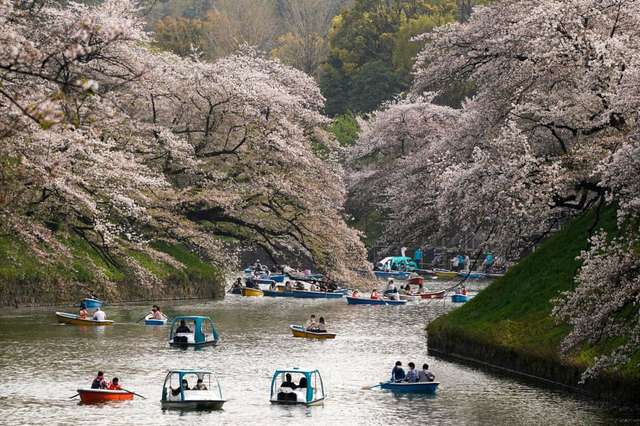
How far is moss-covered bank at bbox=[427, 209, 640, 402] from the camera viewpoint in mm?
36312

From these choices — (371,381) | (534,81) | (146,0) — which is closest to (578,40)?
(534,81)

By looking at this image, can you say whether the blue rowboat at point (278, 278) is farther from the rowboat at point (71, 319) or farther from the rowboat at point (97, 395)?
the rowboat at point (97, 395)

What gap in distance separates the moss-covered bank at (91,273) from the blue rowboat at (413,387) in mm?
24277

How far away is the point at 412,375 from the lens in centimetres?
3841

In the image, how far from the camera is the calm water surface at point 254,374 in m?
33.6

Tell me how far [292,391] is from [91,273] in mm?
30071

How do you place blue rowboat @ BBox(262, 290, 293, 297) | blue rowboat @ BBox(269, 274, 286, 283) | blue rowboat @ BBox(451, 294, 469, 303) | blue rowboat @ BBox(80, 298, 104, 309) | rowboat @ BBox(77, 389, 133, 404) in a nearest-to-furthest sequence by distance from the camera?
rowboat @ BBox(77, 389, 133, 404)
blue rowboat @ BBox(80, 298, 104, 309)
blue rowboat @ BBox(451, 294, 469, 303)
blue rowboat @ BBox(262, 290, 293, 297)
blue rowboat @ BBox(269, 274, 286, 283)

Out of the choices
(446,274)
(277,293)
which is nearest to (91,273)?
(277,293)

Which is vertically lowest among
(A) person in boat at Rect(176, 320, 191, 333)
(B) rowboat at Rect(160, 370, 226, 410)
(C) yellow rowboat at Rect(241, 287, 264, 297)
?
(B) rowboat at Rect(160, 370, 226, 410)

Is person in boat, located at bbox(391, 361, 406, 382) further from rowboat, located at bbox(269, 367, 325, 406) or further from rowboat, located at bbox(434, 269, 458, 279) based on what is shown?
rowboat, located at bbox(434, 269, 458, 279)

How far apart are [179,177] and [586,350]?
4314 centimetres

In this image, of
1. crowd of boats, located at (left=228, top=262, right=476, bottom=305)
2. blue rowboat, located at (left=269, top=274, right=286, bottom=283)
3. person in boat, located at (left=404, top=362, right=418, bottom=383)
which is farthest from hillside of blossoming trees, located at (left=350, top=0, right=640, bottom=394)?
blue rowboat, located at (left=269, top=274, right=286, bottom=283)

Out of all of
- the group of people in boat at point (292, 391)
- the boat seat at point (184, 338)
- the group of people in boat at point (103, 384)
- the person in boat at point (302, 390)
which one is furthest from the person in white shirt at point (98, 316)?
the person in boat at point (302, 390)

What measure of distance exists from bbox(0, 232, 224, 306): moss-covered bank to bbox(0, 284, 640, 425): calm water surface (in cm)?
181
